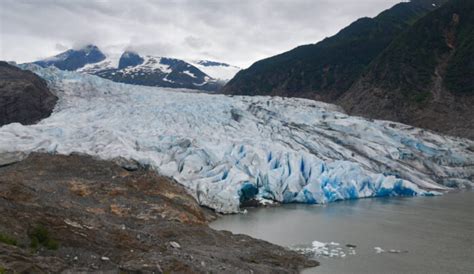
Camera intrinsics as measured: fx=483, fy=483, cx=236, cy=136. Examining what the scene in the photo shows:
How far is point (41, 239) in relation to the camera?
845 centimetres

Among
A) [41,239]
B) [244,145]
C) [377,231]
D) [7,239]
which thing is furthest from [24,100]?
[7,239]

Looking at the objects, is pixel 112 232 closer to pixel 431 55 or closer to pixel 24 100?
pixel 24 100

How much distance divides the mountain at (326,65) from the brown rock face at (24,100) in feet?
121

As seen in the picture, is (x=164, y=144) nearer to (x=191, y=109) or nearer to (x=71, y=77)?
(x=191, y=109)

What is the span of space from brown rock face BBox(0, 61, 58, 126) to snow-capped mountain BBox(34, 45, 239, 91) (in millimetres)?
77231

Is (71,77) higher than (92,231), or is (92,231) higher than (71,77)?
(71,77)

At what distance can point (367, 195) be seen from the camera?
23.9 metres

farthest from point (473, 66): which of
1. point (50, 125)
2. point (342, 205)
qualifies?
point (50, 125)

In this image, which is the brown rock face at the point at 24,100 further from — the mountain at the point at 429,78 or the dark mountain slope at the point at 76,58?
the dark mountain slope at the point at 76,58

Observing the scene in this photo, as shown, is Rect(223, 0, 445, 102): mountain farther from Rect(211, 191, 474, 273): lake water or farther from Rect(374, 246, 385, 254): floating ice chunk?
Rect(374, 246, 385, 254): floating ice chunk

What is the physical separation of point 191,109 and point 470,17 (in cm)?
3732

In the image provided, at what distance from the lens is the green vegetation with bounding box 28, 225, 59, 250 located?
8341mm

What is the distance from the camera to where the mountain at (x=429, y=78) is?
43.8m

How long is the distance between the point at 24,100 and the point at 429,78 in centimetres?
3756
